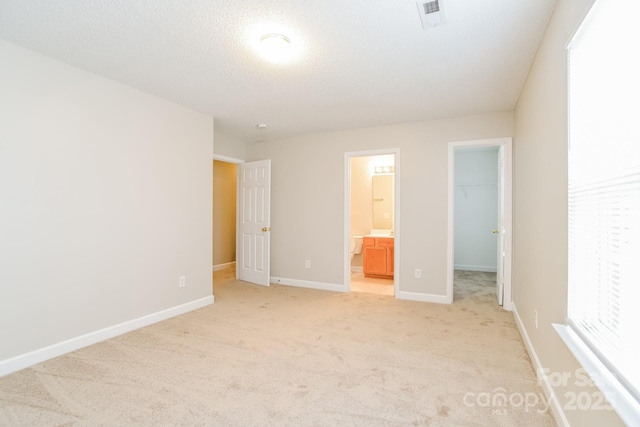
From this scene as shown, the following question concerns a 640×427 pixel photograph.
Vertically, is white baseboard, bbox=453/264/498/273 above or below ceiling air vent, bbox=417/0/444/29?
below

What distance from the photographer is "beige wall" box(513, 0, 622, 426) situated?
5.42 ft

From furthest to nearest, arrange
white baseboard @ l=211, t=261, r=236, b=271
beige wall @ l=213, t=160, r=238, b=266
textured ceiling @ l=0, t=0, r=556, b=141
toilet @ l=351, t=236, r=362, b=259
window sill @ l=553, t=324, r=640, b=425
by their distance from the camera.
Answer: beige wall @ l=213, t=160, r=238, b=266, white baseboard @ l=211, t=261, r=236, b=271, toilet @ l=351, t=236, r=362, b=259, textured ceiling @ l=0, t=0, r=556, b=141, window sill @ l=553, t=324, r=640, b=425

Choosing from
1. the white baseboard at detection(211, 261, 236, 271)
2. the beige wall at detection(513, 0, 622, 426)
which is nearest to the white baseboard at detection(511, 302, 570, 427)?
the beige wall at detection(513, 0, 622, 426)

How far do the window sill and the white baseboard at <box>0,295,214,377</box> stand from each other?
3.53 meters

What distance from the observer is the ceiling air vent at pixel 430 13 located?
1.90m

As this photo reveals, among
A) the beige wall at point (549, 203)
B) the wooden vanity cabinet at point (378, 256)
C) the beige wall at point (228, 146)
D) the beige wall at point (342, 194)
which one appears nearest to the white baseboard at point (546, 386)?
the beige wall at point (549, 203)

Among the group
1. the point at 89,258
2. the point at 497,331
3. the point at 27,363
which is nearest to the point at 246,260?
the point at 89,258

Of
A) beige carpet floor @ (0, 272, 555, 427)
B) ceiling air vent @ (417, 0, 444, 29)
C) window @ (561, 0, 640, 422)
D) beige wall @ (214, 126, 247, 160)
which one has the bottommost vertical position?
beige carpet floor @ (0, 272, 555, 427)

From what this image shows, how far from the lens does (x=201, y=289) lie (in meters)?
3.99

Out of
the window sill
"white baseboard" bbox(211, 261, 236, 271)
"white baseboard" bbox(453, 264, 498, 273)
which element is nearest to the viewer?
the window sill

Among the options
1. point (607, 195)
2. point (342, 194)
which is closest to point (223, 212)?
point (342, 194)

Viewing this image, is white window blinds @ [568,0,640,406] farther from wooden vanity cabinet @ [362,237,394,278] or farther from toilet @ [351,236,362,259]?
toilet @ [351,236,362,259]

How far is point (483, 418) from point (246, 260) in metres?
4.21

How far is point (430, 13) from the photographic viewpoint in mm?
1984
